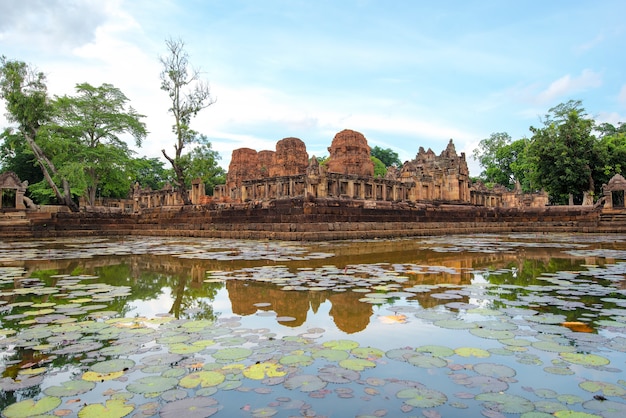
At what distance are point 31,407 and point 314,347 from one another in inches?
54.1

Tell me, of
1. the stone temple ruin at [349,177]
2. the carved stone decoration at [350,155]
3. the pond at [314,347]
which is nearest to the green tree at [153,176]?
the stone temple ruin at [349,177]

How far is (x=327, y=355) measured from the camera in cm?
230

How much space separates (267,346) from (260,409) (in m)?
0.77

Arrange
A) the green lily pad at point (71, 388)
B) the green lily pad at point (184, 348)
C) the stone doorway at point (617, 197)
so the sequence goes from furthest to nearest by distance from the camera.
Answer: the stone doorway at point (617, 197)
the green lily pad at point (184, 348)
the green lily pad at point (71, 388)

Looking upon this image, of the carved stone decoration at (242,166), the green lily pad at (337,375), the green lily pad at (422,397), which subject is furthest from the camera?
the carved stone decoration at (242,166)

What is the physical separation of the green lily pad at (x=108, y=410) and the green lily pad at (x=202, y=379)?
0.87 feet

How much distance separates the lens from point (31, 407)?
172cm

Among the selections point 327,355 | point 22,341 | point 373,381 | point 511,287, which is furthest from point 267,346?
point 511,287

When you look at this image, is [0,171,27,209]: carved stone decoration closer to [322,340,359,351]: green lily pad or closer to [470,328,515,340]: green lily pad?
[322,340,359,351]: green lily pad

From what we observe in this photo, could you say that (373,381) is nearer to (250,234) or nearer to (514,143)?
(250,234)

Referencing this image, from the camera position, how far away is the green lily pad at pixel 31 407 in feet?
5.47

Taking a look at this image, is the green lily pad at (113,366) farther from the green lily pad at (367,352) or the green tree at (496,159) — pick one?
the green tree at (496,159)

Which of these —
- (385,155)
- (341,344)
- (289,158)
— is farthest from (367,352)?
(385,155)

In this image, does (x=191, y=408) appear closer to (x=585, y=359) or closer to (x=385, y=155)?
(x=585, y=359)
